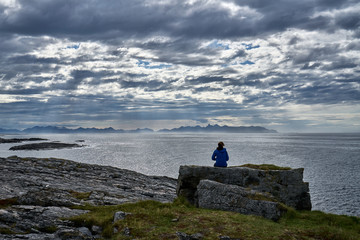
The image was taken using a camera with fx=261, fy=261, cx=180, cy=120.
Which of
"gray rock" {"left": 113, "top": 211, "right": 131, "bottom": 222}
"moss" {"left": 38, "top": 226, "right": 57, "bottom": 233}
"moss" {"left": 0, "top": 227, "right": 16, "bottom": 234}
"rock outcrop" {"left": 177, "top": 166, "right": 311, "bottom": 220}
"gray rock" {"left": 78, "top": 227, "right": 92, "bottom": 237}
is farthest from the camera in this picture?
"rock outcrop" {"left": 177, "top": 166, "right": 311, "bottom": 220}

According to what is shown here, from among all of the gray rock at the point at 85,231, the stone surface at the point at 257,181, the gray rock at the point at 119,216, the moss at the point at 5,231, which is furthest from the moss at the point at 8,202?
the stone surface at the point at 257,181

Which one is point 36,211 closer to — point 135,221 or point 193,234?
point 135,221

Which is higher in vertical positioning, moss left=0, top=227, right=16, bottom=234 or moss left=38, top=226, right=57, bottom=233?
moss left=0, top=227, right=16, bottom=234

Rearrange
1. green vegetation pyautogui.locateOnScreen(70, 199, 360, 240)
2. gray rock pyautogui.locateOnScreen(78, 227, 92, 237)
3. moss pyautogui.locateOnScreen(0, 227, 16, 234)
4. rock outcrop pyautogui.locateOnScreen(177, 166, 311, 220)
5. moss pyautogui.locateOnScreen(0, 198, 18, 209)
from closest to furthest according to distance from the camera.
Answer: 1. moss pyautogui.locateOnScreen(0, 227, 16, 234)
2. green vegetation pyautogui.locateOnScreen(70, 199, 360, 240)
3. gray rock pyautogui.locateOnScreen(78, 227, 92, 237)
4. moss pyautogui.locateOnScreen(0, 198, 18, 209)
5. rock outcrop pyautogui.locateOnScreen(177, 166, 311, 220)

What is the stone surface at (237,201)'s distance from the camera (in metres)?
13.8

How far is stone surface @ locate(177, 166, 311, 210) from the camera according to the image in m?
17.8

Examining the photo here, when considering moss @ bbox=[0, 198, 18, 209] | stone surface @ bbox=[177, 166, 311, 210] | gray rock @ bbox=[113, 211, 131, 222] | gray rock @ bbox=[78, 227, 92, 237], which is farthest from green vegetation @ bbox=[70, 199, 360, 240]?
moss @ bbox=[0, 198, 18, 209]

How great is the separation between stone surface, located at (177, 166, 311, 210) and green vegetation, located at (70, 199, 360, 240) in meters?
3.25

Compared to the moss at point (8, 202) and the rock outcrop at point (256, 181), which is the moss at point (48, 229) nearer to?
the moss at point (8, 202)

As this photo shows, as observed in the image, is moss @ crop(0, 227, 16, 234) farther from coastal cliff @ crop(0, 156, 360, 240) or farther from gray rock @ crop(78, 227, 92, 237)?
gray rock @ crop(78, 227, 92, 237)

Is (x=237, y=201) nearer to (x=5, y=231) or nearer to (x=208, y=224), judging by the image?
(x=208, y=224)

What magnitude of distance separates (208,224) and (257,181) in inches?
307

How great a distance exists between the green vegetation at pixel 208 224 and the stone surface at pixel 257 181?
3.25 metres

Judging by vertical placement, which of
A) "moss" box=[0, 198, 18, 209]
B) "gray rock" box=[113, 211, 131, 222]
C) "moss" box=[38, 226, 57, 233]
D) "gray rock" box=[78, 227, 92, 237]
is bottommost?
"gray rock" box=[78, 227, 92, 237]
